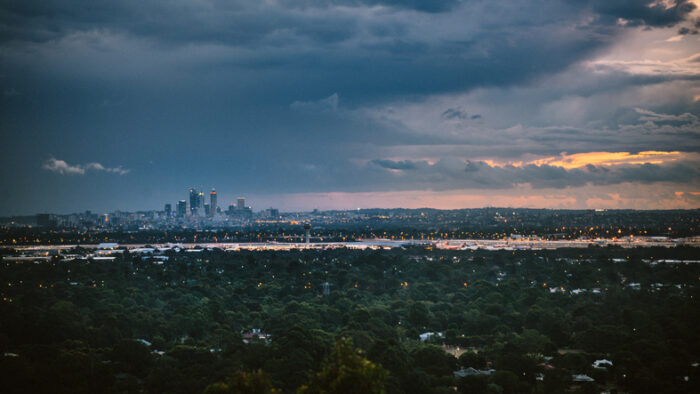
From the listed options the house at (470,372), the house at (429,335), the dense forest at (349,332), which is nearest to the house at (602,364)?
the dense forest at (349,332)

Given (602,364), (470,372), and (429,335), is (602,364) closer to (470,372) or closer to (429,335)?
(470,372)

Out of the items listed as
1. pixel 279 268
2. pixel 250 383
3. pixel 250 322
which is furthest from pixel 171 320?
pixel 279 268

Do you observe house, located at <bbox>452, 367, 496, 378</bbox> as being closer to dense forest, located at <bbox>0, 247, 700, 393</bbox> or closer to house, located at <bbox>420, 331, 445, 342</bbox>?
dense forest, located at <bbox>0, 247, 700, 393</bbox>

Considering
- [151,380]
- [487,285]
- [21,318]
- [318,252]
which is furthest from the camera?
[318,252]

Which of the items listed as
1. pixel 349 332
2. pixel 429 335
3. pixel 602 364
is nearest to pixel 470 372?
pixel 602 364

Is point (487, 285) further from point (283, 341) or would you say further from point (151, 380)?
point (151, 380)

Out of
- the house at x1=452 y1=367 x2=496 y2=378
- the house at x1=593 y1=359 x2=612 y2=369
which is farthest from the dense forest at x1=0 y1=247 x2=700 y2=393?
the house at x1=452 y1=367 x2=496 y2=378

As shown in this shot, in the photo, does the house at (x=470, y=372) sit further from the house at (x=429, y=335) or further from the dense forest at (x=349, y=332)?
the house at (x=429, y=335)

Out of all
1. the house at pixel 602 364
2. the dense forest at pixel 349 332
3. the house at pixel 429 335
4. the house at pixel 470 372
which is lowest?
the house at pixel 429 335
